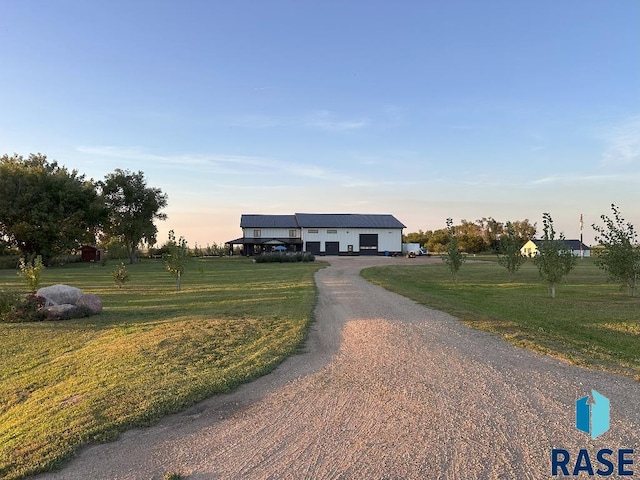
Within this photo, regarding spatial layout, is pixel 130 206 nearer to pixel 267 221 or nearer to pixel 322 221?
pixel 267 221

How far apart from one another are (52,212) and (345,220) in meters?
36.8

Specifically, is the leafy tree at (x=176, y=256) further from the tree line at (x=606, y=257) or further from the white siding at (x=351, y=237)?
the white siding at (x=351, y=237)

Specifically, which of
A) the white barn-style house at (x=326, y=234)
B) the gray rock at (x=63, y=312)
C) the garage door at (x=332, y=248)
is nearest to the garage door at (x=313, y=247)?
the white barn-style house at (x=326, y=234)

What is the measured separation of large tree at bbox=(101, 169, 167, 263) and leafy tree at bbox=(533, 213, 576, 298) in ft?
146

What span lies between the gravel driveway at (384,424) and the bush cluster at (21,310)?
9499 millimetres

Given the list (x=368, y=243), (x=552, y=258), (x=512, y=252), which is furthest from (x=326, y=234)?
(x=552, y=258)

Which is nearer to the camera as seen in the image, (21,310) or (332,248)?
(21,310)

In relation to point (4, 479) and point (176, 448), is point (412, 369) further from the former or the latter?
point (4, 479)

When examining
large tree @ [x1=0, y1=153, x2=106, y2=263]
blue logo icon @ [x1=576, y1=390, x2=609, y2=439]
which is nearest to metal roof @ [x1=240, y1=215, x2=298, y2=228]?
large tree @ [x1=0, y1=153, x2=106, y2=263]

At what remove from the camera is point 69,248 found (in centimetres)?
4388

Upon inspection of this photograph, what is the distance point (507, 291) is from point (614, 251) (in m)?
4.37

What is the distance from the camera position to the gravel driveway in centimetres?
379

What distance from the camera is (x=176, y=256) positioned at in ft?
69.8

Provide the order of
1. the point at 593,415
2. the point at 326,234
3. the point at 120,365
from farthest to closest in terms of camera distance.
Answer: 1. the point at 326,234
2. the point at 120,365
3. the point at 593,415
